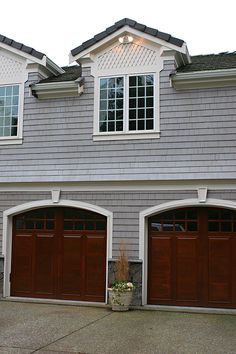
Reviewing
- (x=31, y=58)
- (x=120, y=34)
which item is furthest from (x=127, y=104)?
(x=31, y=58)

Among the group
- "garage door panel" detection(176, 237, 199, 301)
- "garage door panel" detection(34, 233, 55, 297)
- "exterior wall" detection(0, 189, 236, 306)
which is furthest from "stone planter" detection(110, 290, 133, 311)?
"garage door panel" detection(34, 233, 55, 297)

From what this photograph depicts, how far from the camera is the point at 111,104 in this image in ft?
36.9

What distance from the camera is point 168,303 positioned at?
416 inches

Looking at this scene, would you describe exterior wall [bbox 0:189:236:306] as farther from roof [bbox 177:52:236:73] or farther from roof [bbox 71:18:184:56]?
roof [bbox 71:18:184:56]

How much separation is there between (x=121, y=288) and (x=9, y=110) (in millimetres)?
5467

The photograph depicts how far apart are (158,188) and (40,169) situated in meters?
3.04

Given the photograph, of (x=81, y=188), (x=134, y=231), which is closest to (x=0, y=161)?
(x=81, y=188)

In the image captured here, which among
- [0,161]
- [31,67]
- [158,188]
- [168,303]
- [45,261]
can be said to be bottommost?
[168,303]

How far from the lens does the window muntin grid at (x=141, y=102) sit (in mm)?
10969

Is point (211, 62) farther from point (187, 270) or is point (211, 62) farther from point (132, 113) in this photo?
point (187, 270)

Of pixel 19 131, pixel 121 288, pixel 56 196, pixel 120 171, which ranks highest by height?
pixel 19 131

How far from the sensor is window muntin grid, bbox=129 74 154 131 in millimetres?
10969

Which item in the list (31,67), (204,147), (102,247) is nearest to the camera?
(204,147)

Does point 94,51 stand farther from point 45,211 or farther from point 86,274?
point 86,274
